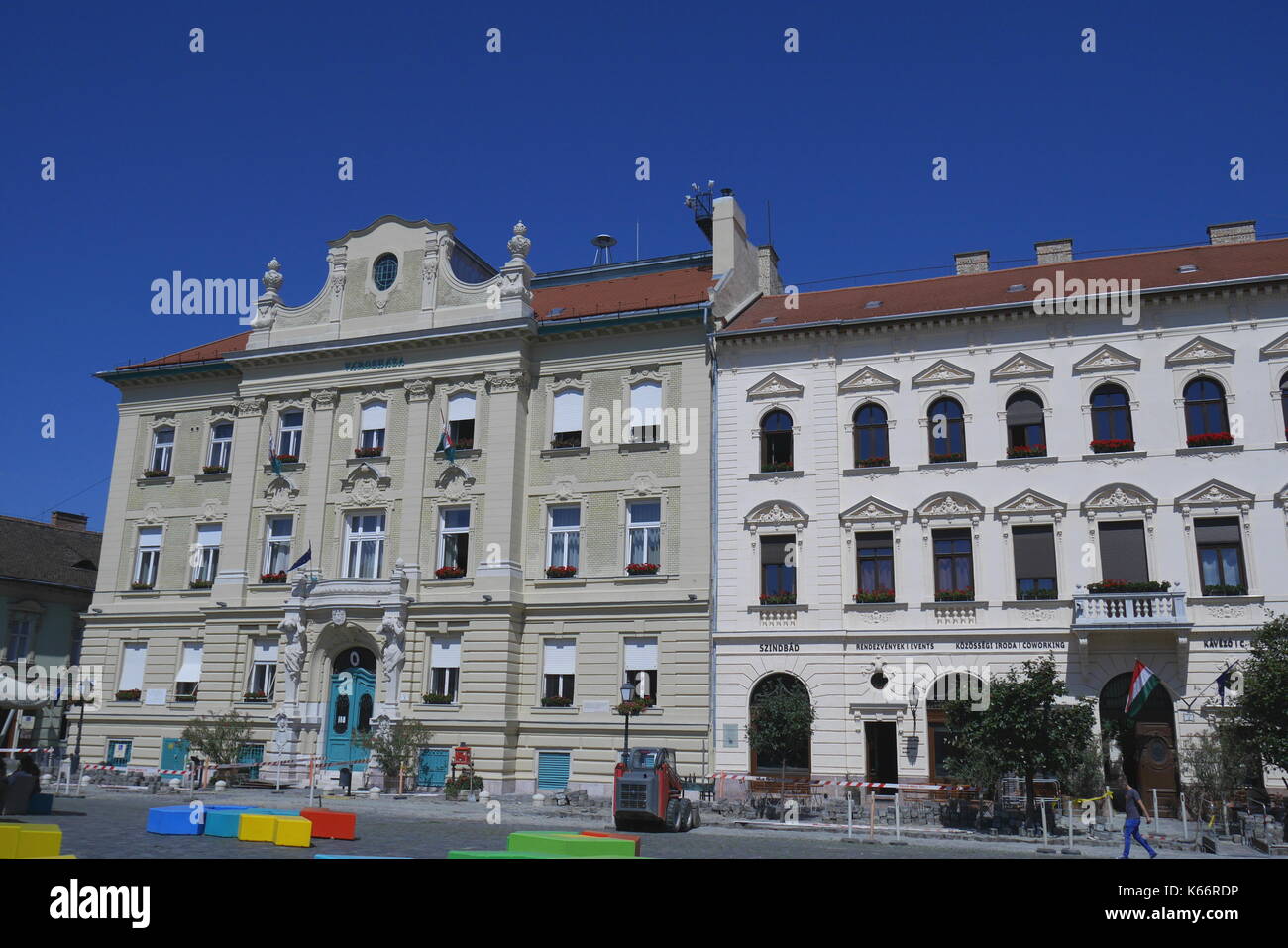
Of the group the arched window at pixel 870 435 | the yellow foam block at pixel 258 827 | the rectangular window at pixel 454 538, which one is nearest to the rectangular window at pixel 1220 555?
the arched window at pixel 870 435

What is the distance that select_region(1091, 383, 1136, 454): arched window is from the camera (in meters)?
29.8

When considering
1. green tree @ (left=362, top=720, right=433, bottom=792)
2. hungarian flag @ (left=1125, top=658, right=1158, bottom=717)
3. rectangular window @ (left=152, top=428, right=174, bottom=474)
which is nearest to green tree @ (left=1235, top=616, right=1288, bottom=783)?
hungarian flag @ (left=1125, top=658, right=1158, bottom=717)

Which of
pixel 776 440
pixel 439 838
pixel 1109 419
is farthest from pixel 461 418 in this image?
pixel 1109 419

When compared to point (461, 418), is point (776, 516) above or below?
below

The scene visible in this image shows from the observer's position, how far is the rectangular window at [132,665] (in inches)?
1575

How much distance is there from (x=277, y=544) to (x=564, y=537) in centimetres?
1118

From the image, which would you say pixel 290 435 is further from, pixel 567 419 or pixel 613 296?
pixel 613 296

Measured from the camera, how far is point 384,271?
39.3m

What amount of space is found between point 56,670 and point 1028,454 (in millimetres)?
37989

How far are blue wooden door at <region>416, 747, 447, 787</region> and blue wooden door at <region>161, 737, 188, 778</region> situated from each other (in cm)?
941

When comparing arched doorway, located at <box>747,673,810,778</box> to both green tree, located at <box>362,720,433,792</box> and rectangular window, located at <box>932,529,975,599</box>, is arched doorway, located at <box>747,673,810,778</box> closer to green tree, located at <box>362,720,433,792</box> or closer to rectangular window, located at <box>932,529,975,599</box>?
rectangular window, located at <box>932,529,975,599</box>
